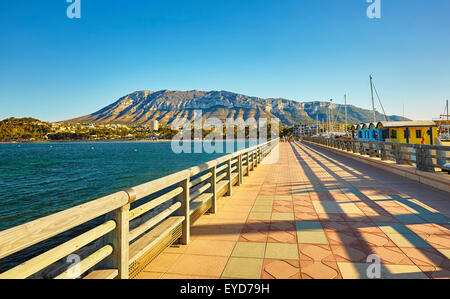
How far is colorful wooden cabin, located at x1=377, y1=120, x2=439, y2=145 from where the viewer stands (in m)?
17.5

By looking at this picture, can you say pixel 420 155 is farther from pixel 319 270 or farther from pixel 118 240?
pixel 118 240

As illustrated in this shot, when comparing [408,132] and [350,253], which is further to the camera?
[408,132]

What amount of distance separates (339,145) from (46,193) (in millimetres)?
24957

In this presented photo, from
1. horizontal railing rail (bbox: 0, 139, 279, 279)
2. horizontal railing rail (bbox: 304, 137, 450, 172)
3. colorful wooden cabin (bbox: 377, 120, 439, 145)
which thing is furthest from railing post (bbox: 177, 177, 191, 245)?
colorful wooden cabin (bbox: 377, 120, 439, 145)

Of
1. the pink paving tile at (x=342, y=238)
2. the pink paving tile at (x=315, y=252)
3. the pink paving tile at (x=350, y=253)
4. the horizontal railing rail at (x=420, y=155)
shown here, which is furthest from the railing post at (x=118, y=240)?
the horizontal railing rail at (x=420, y=155)

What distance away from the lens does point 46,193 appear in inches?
830

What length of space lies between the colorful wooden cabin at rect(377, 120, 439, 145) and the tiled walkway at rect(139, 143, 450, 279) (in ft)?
45.7

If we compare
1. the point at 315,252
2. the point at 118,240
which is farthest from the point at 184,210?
the point at 315,252

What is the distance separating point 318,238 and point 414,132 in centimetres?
1893

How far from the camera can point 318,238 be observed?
3730 millimetres

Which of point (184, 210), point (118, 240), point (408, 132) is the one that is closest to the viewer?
point (118, 240)

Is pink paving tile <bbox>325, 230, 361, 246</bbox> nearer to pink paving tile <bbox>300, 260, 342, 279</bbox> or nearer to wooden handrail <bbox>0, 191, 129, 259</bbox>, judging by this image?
pink paving tile <bbox>300, 260, 342, 279</bbox>
